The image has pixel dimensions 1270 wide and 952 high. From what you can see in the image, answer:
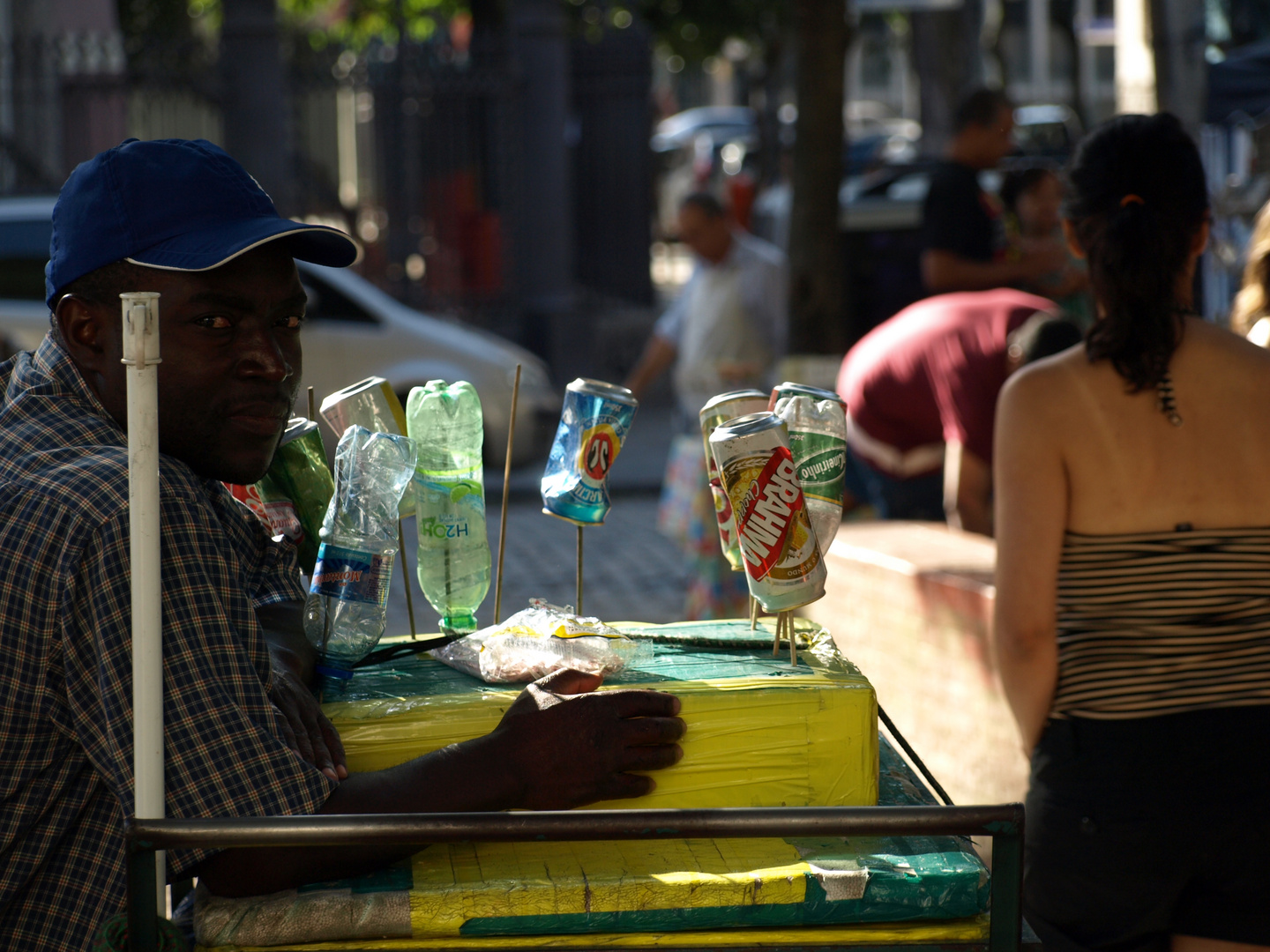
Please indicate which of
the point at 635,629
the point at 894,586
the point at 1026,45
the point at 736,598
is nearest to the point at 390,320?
the point at 736,598

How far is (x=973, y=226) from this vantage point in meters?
6.11

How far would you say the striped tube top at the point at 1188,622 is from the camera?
229cm

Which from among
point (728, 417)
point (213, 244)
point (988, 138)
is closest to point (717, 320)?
point (988, 138)

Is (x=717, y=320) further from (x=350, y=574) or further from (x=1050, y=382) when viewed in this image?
(x=350, y=574)

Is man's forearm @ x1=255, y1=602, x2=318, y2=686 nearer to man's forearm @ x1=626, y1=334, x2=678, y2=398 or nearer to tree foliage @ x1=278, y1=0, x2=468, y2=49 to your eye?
man's forearm @ x1=626, y1=334, x2=678, y2=398

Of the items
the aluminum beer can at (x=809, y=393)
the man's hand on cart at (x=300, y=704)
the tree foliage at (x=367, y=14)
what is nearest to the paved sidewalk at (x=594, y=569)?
the aluminum beer can at (x=809, y=393)

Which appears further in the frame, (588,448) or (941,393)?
(941,393)

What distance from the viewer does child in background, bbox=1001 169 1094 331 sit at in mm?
5910

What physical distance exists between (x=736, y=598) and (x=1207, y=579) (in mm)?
3349

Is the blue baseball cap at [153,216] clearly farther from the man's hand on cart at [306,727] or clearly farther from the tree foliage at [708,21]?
the tree foliage at [708,21]

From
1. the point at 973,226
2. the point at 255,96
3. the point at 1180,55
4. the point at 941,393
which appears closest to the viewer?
the point at 941,393

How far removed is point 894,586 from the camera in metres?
4.01

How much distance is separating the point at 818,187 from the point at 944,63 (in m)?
15.7

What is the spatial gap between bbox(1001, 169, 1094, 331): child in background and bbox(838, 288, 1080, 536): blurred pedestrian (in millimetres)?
1286
